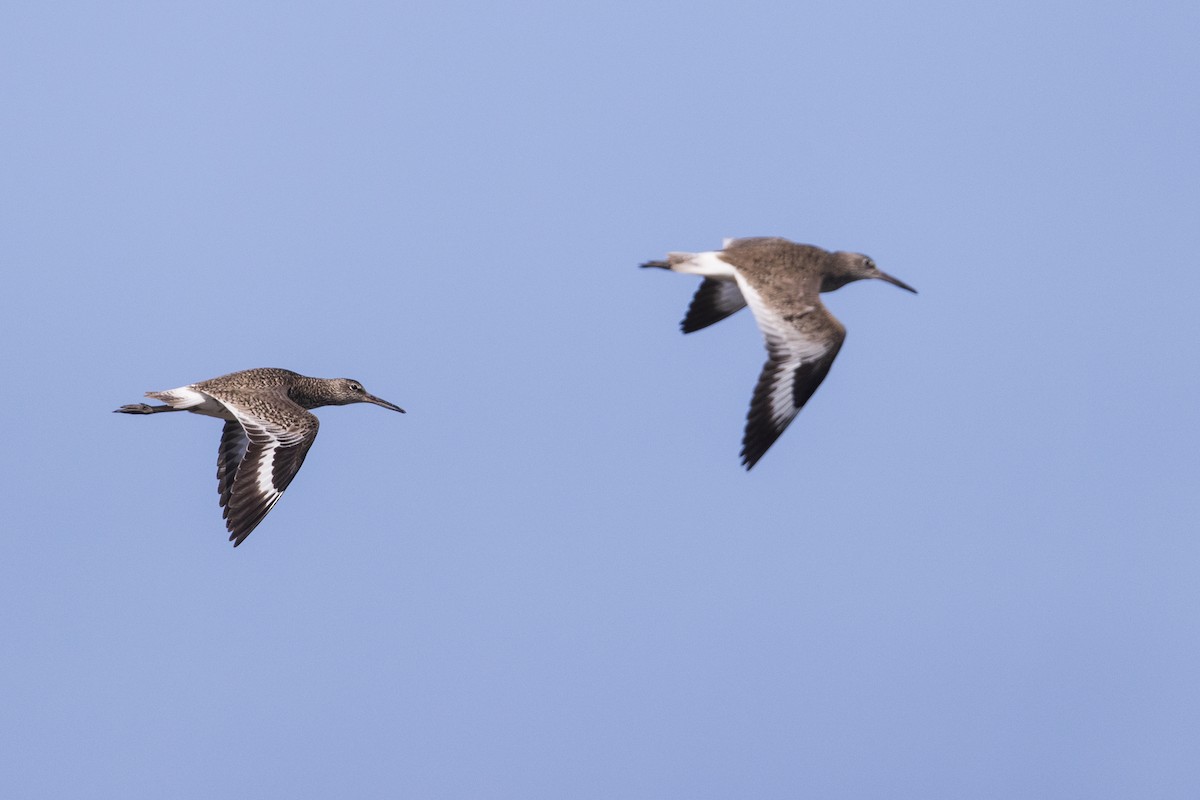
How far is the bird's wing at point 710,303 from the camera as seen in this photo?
1752cm

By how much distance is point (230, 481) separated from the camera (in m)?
17.4

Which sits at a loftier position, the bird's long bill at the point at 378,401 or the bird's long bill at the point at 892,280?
the bird's long bill at the point at 892,280

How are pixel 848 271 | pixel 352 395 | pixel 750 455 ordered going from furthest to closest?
pixel 352 395, pixel 848 271, pixel 750 455

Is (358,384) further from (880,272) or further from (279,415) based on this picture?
(880,272)

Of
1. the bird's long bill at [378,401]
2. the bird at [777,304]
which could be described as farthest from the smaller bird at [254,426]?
the bird at [777,304]

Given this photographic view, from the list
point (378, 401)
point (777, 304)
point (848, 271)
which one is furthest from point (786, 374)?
point (378, 401)

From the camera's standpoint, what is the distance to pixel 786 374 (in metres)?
15.6

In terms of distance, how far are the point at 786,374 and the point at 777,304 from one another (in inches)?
26.2

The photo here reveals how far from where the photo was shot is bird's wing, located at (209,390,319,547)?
16344 mm

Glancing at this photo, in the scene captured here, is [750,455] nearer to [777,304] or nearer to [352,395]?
[777,304]

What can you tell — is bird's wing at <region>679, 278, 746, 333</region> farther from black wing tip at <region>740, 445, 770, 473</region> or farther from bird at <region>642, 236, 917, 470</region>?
black wing tip at <region>740, 445, 770, 473</region>

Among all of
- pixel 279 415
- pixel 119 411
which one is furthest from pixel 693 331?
pixel 119 411

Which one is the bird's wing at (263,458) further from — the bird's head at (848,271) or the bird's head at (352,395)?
the bird's head at (848,271)

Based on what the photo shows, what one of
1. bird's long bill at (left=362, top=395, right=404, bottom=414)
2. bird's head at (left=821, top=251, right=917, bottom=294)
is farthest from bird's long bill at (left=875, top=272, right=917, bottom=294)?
bird's long bill at (left=362, top=395, right=404, bottom=414)
